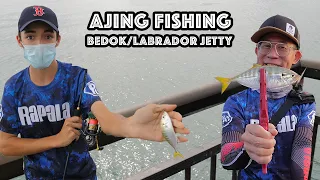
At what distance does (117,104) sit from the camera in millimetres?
12055

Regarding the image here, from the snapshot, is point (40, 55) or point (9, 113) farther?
point (40, 55)

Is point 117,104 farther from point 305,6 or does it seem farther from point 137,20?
point 305,6

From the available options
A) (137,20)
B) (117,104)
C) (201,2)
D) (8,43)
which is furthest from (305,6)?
(8,43)

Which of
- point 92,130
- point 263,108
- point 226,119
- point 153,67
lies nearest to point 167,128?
point 263,108

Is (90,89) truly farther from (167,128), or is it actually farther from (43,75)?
(167,128)

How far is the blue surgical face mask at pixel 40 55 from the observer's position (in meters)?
1.97

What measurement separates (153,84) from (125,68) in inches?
89.7

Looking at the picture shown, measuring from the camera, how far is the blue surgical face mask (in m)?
1.97

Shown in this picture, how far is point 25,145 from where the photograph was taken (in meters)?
1.72

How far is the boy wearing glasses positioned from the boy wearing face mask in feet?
2.45

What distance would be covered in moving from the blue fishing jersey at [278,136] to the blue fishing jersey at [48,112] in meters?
0.85

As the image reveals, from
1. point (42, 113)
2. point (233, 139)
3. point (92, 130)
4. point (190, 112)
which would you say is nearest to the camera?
point (92, 130)

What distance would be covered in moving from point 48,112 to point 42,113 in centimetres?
3

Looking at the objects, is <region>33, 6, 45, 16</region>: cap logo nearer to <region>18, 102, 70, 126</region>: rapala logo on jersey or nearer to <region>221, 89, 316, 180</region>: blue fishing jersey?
<region>18, 102, 70, 126</region>: rapala logo on jersey
